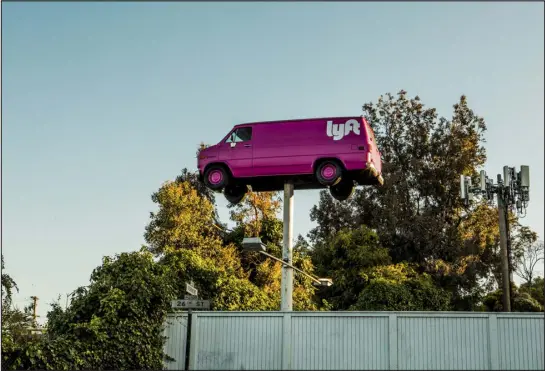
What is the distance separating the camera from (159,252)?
1393 inches

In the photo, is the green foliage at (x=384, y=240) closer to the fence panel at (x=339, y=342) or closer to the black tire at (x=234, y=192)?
the black tire at (x=234, y=192)

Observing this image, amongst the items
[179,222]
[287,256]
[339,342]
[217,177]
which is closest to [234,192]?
[217,177]

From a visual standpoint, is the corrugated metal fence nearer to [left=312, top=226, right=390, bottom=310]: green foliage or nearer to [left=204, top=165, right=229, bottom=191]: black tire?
[left=204, top=165, right=229, bottom=191]: black tire

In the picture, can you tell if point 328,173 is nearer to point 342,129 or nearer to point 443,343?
point 342,129

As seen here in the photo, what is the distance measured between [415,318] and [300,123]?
5.89 meters

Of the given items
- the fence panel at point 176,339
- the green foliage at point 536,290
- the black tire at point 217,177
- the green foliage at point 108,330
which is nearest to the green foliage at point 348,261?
the green foliage at point 536,290

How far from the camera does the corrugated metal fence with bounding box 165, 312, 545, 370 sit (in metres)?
14.9

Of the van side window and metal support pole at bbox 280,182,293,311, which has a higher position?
the van side window

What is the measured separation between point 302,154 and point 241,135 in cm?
187

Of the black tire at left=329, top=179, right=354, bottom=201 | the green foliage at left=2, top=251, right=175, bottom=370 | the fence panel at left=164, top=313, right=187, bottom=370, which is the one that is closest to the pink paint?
the black tire at left=329, top=179, right=354, bottom=201

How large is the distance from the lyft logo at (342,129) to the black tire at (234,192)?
10.9ft

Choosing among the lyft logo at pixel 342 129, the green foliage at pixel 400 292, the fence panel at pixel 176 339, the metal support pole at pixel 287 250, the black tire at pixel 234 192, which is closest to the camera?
the fence panel at pixel 176 339

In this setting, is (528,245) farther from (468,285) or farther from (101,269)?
(101,269)

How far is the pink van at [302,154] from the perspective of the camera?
18172 millimetres
